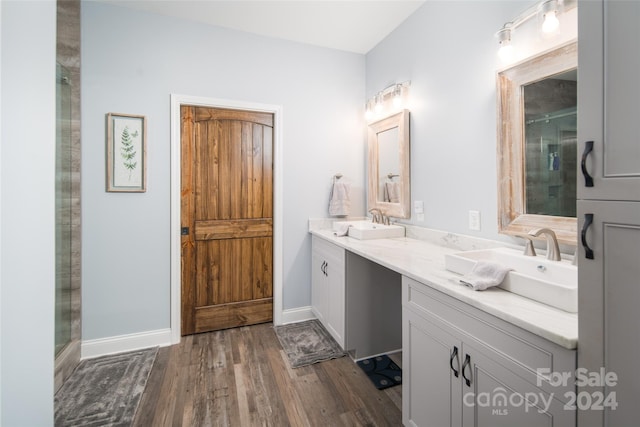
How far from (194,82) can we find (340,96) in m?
1.36

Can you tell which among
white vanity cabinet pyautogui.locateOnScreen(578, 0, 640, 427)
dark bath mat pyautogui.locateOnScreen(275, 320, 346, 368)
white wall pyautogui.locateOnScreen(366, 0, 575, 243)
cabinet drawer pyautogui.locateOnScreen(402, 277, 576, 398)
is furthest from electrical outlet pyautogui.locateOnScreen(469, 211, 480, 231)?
dark bath mat pyautogui.locateOnScreen(275, 320, 346, 368)

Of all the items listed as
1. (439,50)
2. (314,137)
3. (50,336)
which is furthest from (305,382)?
(439,50)

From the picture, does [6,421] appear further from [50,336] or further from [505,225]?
[505,225]

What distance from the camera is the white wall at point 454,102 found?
183 centimetres

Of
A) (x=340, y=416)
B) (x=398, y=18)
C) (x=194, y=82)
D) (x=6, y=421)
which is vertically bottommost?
(x=340, y=416)

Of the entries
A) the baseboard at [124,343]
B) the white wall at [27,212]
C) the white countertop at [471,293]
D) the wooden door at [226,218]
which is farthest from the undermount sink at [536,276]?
the baseboard at [124,343]

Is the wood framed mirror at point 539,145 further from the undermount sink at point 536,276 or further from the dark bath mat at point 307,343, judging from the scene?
the dark bath mat at point 307,343

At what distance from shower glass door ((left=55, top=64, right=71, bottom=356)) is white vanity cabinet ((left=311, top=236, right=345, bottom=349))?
1901 millimetres

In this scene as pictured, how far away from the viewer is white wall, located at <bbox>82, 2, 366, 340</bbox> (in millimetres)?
2402

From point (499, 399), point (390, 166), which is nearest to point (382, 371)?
point (499, 399)

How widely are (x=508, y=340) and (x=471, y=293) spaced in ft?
0.68

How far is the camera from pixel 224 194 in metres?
2.80

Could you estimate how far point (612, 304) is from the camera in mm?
800

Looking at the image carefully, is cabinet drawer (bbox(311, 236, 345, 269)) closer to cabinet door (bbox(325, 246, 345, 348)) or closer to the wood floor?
cabinet door (bbox(325, 246, 345, 348))
